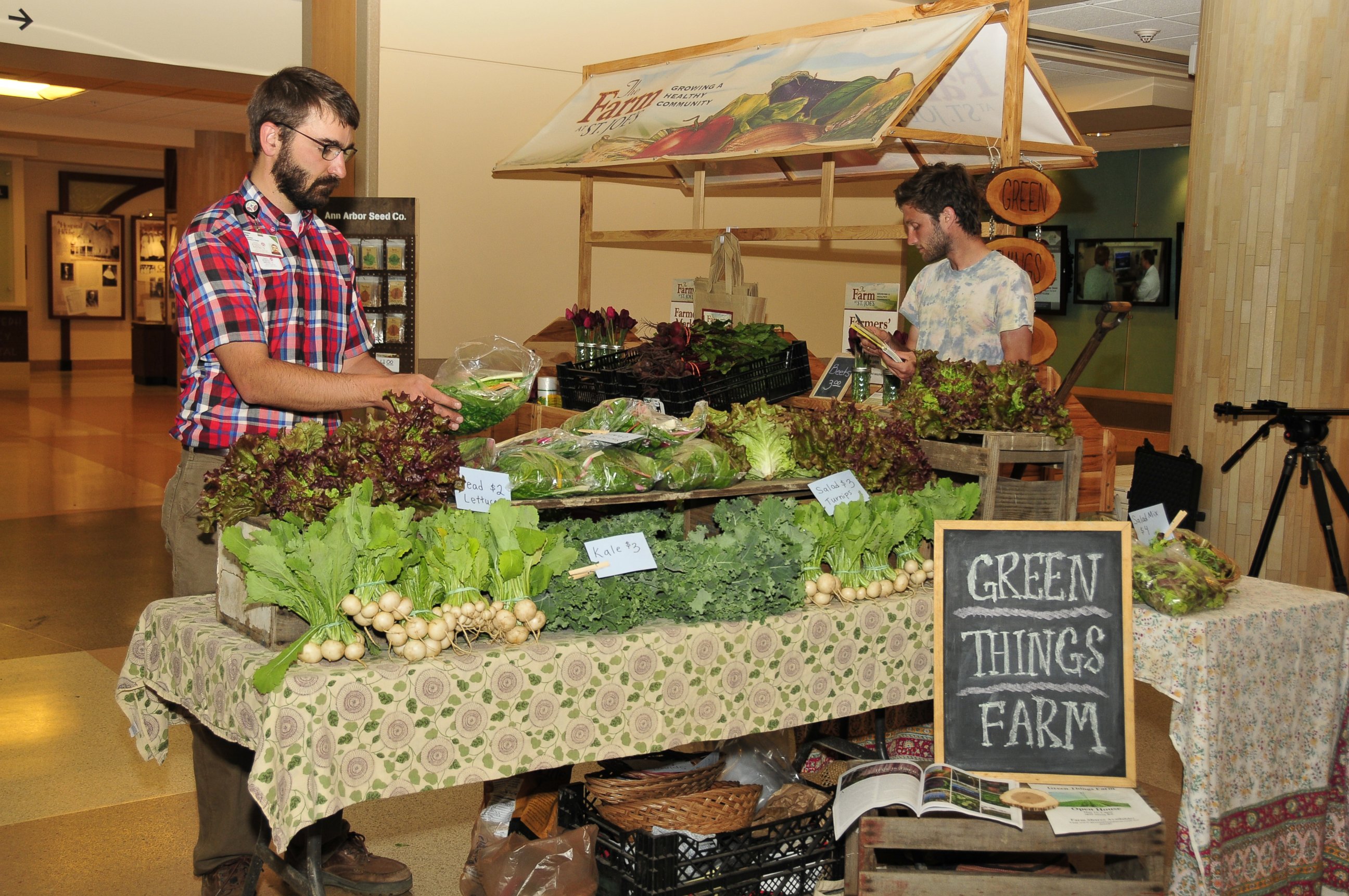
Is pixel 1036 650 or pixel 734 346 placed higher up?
pixel 734 346

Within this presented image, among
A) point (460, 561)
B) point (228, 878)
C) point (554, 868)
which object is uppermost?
point (460, 561)

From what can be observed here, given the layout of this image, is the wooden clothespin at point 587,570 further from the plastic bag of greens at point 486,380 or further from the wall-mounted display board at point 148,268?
the wall-mounted display board at point 148,268

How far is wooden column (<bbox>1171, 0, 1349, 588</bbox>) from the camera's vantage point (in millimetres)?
4805

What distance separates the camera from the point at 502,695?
2049 millimetres

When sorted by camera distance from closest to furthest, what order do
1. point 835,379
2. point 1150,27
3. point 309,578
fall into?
point 309,578, point 835,379, point 1150,27

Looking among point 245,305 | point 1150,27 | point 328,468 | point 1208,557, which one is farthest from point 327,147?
point 1150,27

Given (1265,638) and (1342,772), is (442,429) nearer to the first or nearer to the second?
(1265,638)

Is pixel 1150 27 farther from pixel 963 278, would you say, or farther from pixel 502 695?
pixel 502 695

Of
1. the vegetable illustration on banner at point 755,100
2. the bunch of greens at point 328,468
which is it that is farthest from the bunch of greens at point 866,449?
the vegetable illustration on banner at point 755,100

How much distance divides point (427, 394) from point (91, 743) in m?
2.49

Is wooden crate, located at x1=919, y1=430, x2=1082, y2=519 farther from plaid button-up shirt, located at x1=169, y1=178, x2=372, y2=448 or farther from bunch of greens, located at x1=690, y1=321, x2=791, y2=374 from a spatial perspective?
plaid button-up shirt, located at x1=169, y1=178, x2=372, y2=448

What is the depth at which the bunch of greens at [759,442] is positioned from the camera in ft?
9.59

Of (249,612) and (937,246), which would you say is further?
(937,246)

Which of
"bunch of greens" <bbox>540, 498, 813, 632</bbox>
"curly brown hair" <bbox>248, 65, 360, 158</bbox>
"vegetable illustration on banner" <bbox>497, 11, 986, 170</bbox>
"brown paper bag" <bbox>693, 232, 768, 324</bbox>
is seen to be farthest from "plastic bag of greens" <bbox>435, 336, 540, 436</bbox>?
"brown paper bag" <bbox>693, 232, 768, 324</bbox>
